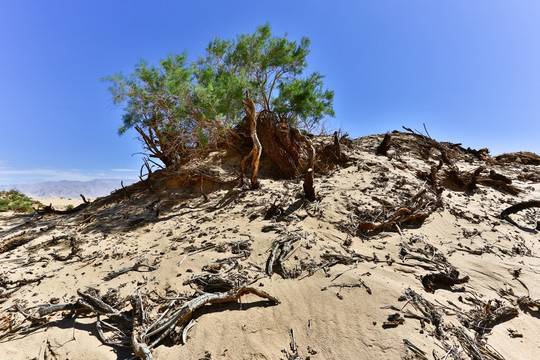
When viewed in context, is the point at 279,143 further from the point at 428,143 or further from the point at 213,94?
the point at 428,143

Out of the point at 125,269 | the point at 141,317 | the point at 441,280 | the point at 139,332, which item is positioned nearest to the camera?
the point at 139,332

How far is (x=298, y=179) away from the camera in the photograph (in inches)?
268

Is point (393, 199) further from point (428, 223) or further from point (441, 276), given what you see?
point (441, 276)

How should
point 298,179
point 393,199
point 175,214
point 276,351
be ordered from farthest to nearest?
point 298,179, point 175,214, point 393,199, point 276,351

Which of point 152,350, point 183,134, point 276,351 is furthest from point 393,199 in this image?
point 183,134

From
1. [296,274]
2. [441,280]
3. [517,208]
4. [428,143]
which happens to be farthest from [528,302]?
[428,143]

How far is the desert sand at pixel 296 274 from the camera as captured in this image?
2.29 m

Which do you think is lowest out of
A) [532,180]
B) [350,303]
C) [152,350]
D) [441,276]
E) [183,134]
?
[152,350]

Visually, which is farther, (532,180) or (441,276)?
(532,180)

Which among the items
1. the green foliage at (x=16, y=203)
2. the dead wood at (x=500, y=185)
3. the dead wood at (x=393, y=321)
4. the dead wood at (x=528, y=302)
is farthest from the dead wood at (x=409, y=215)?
the green foliage at (x=16, y=203)

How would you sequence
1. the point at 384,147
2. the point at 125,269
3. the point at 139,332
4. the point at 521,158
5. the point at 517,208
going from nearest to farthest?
1. the point at 139,332
2. the point at 125,269
3. the point at 517,208
4. the point at 384,147
5. the point at 521,158

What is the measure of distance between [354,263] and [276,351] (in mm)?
1591

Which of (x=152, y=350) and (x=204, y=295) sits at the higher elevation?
(x=204, y=295)

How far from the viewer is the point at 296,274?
3.17 meters
